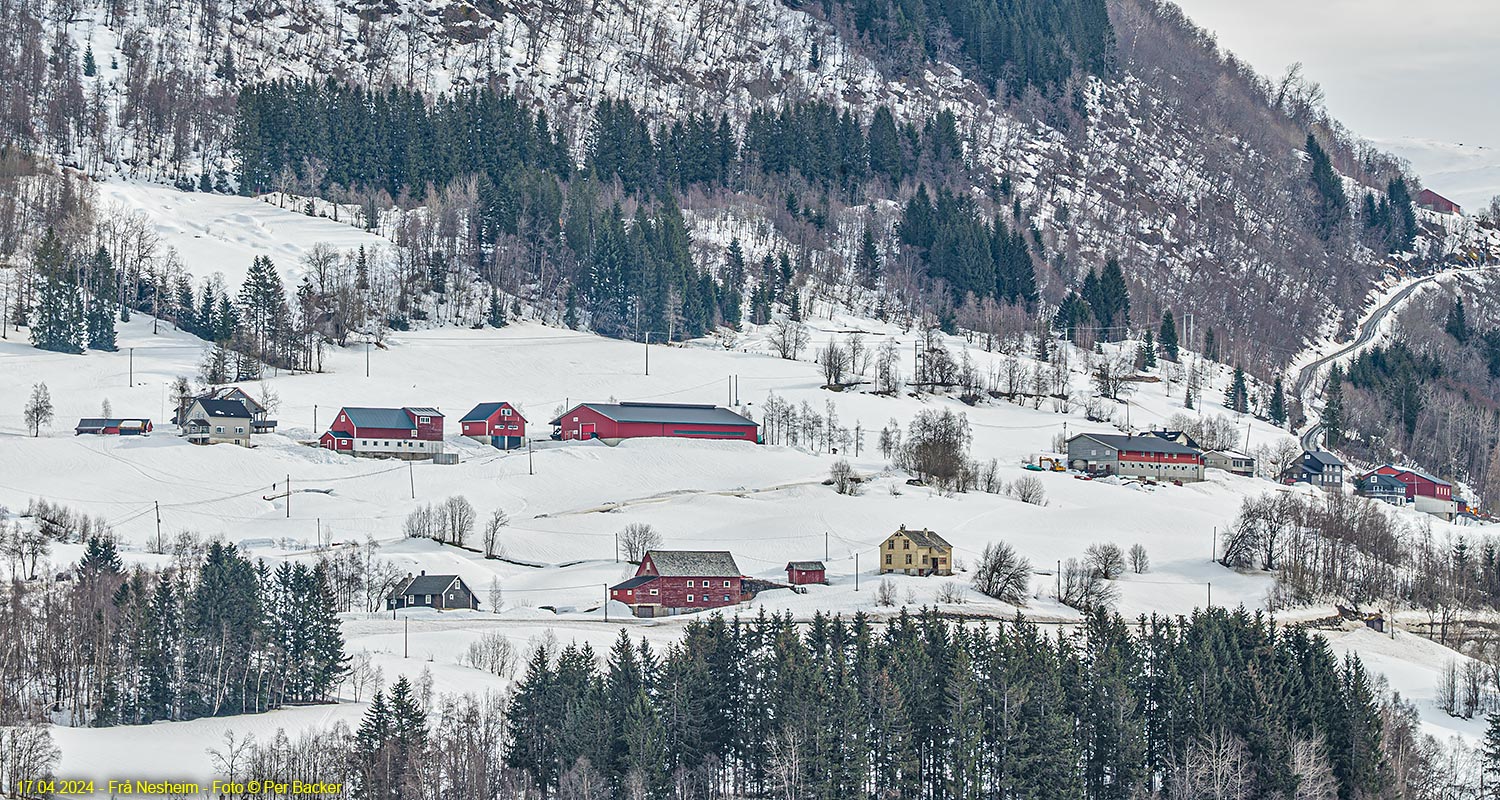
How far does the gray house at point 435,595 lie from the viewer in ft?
239

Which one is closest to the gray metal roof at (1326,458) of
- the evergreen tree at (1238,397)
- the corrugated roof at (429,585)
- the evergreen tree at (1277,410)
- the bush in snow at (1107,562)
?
the evergreen tree at (1277,410)

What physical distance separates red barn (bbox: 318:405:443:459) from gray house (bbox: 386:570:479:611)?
26.1 metres

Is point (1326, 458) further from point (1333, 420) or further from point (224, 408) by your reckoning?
point (224, 408)

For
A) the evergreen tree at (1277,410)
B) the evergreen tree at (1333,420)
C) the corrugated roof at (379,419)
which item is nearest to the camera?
the corrugated roof at (379,419)

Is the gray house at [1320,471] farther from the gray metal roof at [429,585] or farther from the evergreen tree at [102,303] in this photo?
the evergreen tree at [102,303]

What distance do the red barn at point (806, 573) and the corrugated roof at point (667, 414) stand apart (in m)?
28.7

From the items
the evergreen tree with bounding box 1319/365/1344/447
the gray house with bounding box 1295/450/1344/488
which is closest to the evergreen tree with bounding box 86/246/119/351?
the gray house with bounding box 1295/450/1344/488

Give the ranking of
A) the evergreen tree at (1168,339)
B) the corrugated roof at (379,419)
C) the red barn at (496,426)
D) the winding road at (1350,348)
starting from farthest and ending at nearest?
the evergreen tree at (1168,339)
the winding road at (1350,348)
the red barn at (496,426)
the corrugated roof at (379,419)

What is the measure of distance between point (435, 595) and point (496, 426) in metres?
31.5

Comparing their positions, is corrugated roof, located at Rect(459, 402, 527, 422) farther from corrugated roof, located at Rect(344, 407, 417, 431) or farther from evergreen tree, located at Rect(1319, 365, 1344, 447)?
evergreen tree, located at Rect(1319, 365, 1344, 447)

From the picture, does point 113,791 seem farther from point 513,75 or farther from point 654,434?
point 513,75

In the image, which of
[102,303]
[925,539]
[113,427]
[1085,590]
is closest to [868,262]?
[102,303]

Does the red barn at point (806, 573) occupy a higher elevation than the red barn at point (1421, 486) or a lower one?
lower

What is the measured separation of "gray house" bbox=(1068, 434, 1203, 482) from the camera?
355 ft
